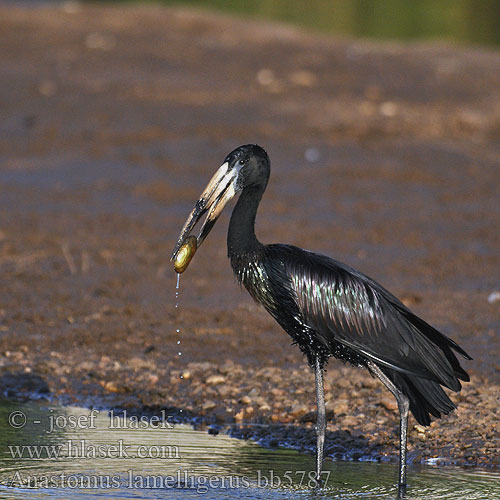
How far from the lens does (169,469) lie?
657 cm

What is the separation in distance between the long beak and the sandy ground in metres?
1.47

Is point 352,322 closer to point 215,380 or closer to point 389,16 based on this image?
point 215,380

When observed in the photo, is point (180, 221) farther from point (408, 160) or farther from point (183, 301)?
point (408, 160)

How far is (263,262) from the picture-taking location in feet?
21.4

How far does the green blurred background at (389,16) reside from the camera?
2511 cm

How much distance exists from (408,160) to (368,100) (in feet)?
9.70

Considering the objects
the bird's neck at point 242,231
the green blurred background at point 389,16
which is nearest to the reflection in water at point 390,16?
the green blurred background at point 389,16

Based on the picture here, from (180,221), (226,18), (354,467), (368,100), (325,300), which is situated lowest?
(354,467)

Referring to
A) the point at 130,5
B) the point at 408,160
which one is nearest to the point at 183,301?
the point at 408,160

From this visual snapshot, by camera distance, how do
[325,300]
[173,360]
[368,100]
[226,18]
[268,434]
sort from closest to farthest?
[325,300] < [268,434] < [173,360] < [368,100] < [226,18]

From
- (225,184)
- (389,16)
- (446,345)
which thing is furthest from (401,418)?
(389,16)

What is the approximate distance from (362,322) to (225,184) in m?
1.08

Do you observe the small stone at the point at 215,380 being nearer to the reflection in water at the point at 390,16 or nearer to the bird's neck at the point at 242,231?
the bird's neck at the point at 242,231

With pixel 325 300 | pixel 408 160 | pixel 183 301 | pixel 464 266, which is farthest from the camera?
pixel 408 160
